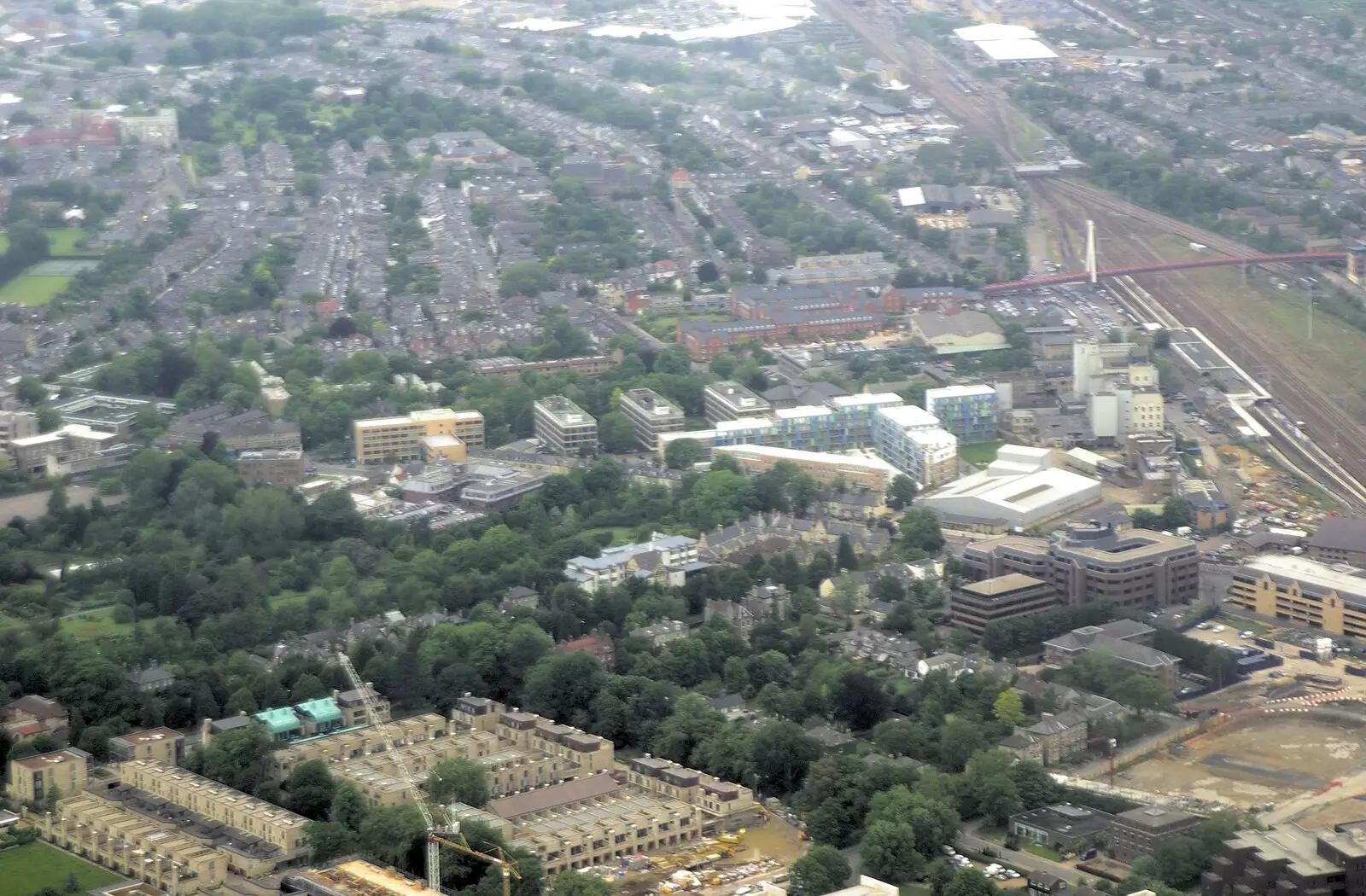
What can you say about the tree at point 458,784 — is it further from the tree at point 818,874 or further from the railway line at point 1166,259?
the railway line at point 1166,259

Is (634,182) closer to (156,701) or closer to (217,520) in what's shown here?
(217,520)

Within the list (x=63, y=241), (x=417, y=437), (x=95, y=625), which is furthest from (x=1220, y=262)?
(x=95, y=625)

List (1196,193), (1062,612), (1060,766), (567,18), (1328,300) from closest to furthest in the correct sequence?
(1060,766)
(1062,612)
(1328,300)
(1196,193)
(567,18)

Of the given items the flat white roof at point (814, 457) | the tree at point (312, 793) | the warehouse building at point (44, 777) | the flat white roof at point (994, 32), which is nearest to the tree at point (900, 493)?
the flat white roof at point (814, 457)

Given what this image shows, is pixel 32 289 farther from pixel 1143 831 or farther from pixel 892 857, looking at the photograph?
pixel 1143 831

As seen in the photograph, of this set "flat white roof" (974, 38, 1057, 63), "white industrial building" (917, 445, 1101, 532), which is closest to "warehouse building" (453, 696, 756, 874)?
"white industrial building" (917, 445, 1101, 532)

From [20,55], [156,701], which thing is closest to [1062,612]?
[156,701]
